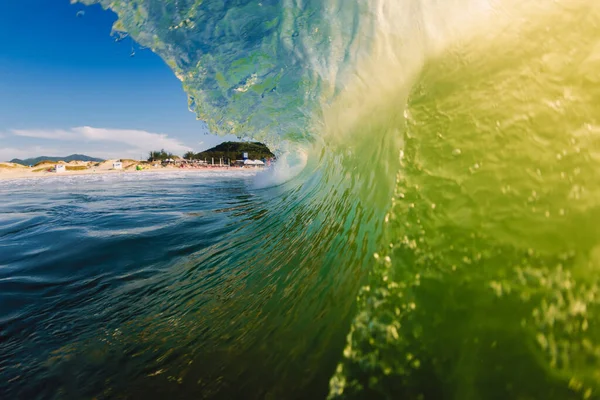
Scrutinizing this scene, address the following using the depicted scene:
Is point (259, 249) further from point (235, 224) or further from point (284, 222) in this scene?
point (235, 224)

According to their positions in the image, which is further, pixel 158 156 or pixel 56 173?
pixel 158 156

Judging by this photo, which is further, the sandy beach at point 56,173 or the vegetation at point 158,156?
the vegetation at point 158,156

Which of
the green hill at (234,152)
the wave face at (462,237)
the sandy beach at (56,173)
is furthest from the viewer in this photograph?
the green hill at (234,152)

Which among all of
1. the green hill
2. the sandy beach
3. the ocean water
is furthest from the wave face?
the green hill

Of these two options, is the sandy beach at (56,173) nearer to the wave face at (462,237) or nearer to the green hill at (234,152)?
the green hill at (234,152)

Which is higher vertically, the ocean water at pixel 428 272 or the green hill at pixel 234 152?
the green hill at pixel 234 152

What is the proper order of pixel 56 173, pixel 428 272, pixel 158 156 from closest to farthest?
pixel 428 272, pixel 56 173, pixel 158 156

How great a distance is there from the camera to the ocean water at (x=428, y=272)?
4.13 ft

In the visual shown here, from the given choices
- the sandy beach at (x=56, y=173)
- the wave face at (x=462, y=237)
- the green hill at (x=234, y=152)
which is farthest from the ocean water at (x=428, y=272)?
the green hill at (x=234, y=152)

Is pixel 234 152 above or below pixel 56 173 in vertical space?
above

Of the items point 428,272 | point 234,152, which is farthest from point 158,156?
point 428,272

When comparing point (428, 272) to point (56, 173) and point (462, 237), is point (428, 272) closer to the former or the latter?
point (462, 237)

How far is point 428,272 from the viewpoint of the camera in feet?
4.93

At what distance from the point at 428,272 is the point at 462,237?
235 mm
